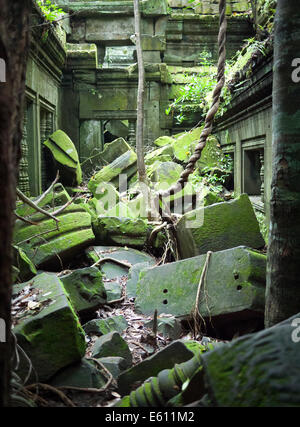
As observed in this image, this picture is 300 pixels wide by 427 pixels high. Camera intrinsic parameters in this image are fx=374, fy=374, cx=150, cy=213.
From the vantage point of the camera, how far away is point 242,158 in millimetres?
6051

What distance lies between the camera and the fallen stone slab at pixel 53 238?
4.30m

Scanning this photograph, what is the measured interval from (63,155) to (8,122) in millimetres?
6412

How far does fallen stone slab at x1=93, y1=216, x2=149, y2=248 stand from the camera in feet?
17.6

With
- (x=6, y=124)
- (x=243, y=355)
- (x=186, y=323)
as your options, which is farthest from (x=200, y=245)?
(x=6, y=124)

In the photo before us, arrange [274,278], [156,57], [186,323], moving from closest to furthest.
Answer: [274,278], [186,323], [156,57]

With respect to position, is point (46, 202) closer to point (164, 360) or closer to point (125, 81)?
point (164, 360)

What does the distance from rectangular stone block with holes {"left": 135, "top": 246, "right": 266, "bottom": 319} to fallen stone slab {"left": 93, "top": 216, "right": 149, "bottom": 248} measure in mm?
1698

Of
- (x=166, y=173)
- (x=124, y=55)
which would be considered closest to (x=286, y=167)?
(x=166, y=173)

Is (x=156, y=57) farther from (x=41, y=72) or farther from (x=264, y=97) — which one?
(x=264, y=97)

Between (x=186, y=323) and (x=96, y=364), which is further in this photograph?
(x=186, y=323)

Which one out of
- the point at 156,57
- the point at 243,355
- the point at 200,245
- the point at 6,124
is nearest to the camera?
the point at 6,124

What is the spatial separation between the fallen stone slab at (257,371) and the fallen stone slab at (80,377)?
3.24 ft

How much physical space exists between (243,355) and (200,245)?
7.96 ft

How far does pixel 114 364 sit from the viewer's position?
2.33 metres
